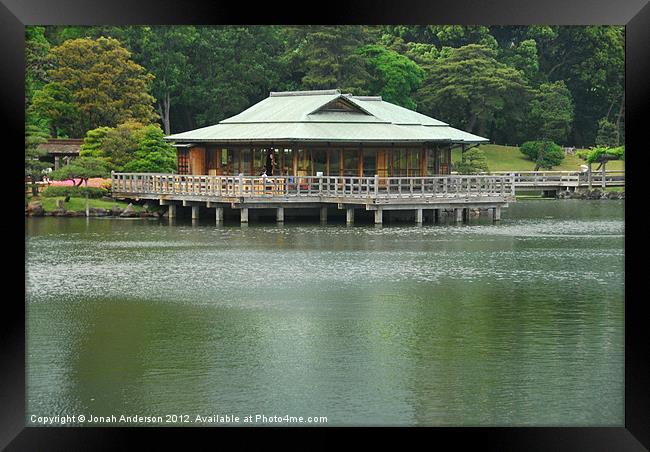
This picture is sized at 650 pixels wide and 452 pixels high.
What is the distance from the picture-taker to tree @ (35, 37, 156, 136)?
39438 millimetres

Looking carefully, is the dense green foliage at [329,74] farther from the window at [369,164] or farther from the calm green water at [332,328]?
the calm green water at [332,328]

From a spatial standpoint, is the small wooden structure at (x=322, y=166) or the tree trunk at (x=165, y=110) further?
the tree trunk at (x=165, y=110)

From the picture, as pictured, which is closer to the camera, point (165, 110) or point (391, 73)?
point (391, 73)

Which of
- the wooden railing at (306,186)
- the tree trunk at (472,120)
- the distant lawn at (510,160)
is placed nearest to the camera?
the wooden railing at (306,186)

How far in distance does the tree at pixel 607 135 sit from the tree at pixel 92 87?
18429 millimetres

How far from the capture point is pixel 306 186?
107ft

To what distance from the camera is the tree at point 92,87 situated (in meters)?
39.4

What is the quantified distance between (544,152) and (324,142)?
17158mm

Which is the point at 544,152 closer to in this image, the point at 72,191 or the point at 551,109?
the point at 551,109

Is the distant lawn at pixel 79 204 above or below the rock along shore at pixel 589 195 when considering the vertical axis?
below

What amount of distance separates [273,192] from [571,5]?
23165 millimetres

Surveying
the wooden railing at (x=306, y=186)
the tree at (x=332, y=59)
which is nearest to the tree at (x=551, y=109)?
the tree at (x=332, y=59)

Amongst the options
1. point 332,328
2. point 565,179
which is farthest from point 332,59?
point 332,328

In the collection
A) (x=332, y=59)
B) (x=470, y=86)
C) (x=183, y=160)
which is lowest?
(x=183, y=160)
